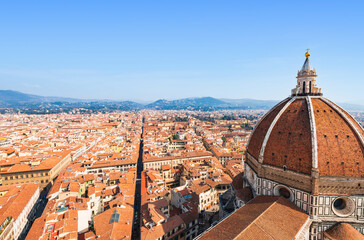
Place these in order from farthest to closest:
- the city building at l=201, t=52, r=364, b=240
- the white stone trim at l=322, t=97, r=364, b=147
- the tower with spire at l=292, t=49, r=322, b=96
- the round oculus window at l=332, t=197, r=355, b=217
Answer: the tower with spire at l=292, t=49, r=322, b=96
the white stone trim at l=322, t=97, r=364, b=147
the round oculus window at l=332, t=197, r=355, b=217
the city building at l=201, t=52, r=364, b=240

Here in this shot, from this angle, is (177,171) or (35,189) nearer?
(35,189)

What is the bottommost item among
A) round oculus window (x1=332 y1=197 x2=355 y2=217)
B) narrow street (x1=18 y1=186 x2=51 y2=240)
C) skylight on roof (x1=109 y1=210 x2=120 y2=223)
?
narrow street (x1=18 y1=186 x2=51 y2=240)

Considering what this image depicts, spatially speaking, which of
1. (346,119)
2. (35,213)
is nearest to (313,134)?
(346,119)

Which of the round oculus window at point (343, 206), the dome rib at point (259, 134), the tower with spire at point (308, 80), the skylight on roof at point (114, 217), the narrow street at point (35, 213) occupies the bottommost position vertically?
the narrow street at point (35, 213)

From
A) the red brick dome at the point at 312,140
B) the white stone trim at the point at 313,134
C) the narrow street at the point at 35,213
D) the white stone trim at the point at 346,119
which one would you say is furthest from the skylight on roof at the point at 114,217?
the white stone trim at the point at 346,119

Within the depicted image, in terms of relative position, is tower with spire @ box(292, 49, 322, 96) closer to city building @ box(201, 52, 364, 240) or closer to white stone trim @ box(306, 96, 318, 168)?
city building @ box(201, 52, 364, 240)

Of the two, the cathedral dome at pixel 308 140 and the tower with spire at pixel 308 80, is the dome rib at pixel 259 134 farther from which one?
the tower with spire at pixel 308 80

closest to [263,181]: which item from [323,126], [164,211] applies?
[323,126]

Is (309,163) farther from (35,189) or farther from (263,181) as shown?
(35,189)

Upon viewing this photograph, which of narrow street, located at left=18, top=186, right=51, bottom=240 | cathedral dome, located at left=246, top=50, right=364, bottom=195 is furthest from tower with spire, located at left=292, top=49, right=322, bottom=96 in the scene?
narrow street, located at left=18, top=186, right=51, bottom=240
